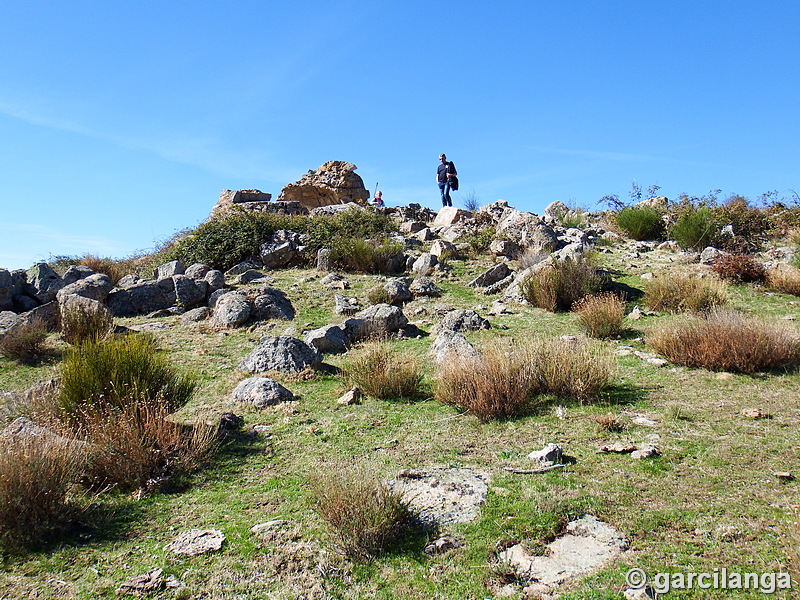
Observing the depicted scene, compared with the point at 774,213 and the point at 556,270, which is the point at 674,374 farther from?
the point at 774,213

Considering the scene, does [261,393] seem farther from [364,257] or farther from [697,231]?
[697,231]

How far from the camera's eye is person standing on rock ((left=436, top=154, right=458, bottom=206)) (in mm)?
23094

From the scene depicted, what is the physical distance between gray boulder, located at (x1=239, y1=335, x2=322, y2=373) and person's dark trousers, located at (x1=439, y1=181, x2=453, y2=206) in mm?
15620

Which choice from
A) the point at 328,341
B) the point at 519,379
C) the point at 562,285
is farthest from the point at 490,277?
the point at 519,379

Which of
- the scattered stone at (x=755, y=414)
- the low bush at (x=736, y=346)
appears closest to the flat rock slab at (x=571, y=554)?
the scattered stone at (x=755, y=414)

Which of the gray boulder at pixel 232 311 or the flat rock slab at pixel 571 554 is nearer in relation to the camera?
the flat rock slab at pixel 571 554

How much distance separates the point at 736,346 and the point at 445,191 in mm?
17013

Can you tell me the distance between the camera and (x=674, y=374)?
7766 mm

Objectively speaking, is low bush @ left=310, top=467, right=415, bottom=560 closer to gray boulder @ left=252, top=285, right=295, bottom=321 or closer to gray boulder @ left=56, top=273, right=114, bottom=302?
gray boulder @ left=252, top=285, right=295, bottom=321

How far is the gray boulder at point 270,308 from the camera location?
12.8m

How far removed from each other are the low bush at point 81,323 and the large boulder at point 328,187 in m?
16.0

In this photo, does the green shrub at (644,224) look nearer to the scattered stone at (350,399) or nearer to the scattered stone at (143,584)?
the scattered stone at (350,399)

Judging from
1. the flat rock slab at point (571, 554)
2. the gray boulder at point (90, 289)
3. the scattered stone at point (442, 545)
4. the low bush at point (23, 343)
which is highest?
the gray boulder at point (90, 289)

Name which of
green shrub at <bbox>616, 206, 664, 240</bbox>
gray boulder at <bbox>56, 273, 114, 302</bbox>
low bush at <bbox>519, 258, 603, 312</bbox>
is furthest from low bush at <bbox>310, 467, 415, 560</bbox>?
green shrub at <bbox>616, 206, 664, 240</bbox>
